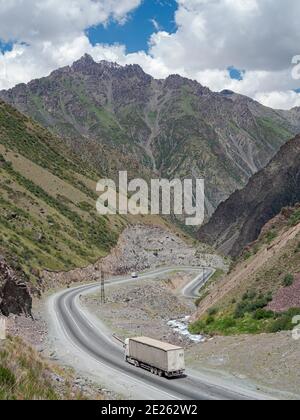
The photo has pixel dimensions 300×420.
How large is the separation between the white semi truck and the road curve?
18.2 inches

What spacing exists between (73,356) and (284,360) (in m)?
15.2

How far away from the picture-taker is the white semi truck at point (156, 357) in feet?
93.1

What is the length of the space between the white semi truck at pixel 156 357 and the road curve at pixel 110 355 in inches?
18.2

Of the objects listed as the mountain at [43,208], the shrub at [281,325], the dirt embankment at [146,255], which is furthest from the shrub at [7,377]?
the dirt embankment at [146,255]

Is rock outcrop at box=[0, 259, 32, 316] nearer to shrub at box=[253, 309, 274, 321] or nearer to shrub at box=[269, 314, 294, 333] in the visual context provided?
shrub at box=[253, 309, 274, 321]

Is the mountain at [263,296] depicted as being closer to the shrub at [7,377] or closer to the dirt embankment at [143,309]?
the dirt embankment at [143,309]

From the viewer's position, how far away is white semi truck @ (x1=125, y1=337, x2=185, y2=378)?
2838 cm

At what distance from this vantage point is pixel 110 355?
118 ft

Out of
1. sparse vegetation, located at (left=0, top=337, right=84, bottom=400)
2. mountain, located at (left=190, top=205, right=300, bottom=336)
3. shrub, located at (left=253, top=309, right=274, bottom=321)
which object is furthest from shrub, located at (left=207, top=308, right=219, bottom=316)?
sparse vegetation, located at (left=0, top=337, right=84, bottom=400)
